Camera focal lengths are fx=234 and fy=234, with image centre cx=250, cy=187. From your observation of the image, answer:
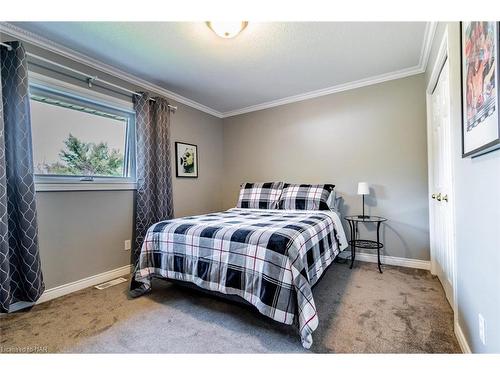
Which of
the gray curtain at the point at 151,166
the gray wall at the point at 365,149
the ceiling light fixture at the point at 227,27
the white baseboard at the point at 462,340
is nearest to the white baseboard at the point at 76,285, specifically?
the gray curtain at the point at 151,166

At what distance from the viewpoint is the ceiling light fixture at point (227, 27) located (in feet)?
6.06

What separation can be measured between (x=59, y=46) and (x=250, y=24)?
5.94ft

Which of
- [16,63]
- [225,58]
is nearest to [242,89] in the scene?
[225,58]

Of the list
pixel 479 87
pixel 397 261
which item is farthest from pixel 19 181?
pixel 397 261

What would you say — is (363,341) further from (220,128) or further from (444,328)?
(220,128)

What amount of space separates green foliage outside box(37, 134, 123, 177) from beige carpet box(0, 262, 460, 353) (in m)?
1.23

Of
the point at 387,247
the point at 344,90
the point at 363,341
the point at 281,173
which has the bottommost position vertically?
the point at 363,341

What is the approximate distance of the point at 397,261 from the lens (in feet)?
9.53

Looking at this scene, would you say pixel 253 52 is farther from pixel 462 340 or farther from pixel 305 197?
pixel 462 340

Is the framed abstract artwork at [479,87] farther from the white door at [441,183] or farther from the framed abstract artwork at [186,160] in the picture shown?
the framed abstract artwork at [186,160]

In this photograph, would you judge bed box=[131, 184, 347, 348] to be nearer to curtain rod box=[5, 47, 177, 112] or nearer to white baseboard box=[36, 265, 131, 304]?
white baseboard box=[36, 265, 131, 304]

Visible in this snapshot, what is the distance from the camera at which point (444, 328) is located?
62.9 inches

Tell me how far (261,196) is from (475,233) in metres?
2.37

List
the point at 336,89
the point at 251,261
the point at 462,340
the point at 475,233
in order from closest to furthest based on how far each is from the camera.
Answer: the point at 475,233, the point at 462,340, the point at 251,261, the point at 336,89
